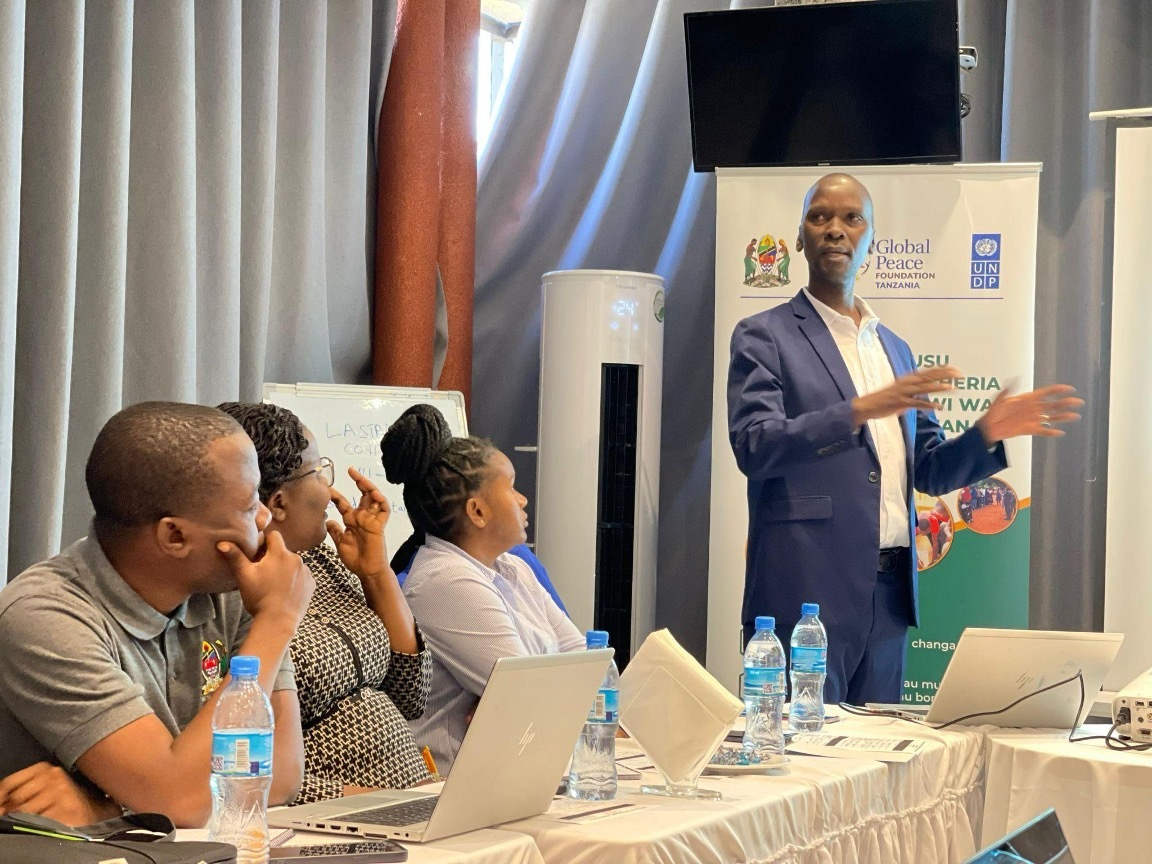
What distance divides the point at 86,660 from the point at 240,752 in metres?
0.24

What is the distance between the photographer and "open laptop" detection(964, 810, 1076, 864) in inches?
54.5

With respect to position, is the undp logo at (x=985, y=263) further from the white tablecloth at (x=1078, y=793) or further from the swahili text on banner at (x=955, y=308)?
the white tablecloth at (x=1078, y=793)

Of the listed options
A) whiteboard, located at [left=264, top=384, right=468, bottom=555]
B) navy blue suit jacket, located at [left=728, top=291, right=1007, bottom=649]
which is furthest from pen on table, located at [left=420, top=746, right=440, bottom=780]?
whiteboard, located at [left=264, top=384, right=468, bottom=555]

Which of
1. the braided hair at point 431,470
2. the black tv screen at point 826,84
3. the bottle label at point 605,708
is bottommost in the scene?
the bottle label at point 605,708

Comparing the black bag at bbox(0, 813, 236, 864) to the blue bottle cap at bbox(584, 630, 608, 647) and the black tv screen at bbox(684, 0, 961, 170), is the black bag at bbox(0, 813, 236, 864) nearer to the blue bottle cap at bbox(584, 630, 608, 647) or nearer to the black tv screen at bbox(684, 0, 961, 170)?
the blue bottle cap at bbox(584, 630, 608, 647)

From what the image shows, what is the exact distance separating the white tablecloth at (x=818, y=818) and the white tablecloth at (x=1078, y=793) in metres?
0.05

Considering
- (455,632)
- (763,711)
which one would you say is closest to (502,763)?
(763,711)

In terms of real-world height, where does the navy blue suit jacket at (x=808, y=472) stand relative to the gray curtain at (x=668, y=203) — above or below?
below

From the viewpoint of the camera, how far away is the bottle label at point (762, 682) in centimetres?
235

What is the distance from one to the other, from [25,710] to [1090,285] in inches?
186

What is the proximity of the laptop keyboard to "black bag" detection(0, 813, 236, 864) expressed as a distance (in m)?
0.30

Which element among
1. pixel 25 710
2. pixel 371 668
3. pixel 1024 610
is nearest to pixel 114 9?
pixel 371 668

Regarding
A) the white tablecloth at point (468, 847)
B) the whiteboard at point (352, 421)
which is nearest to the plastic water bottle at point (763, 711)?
the white tablecloth at point (468, 847)

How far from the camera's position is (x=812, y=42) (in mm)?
4969
